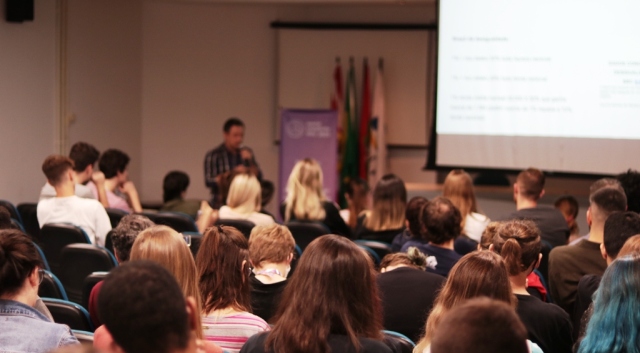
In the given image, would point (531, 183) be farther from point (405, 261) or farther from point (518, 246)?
point (518, 246)

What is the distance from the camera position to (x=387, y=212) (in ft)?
18.5

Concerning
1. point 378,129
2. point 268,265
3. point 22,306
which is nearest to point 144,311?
point 22,306

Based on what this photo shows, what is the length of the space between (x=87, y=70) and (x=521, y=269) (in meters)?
6.91

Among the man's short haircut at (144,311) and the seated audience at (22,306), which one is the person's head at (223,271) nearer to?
the seated audience at (22,306)

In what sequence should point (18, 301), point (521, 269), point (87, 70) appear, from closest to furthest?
point (18, 301)
point (521, 269)
point (87, 70)

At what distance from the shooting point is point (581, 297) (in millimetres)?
3570

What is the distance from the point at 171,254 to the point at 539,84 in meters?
5.27

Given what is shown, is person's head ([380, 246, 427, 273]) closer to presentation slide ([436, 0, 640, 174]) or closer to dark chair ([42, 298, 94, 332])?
dark chair ([42, 298, 94, 332])

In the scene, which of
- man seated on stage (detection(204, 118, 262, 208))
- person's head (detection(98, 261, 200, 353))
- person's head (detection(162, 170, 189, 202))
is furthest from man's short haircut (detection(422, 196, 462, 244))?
man seated on stage (detection(204, 118, 262, 208))

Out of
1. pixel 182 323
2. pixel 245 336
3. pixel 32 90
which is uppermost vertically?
pixel 32 90

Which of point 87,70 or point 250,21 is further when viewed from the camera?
point 250,21

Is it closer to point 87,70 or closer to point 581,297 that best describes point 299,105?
point 87,70

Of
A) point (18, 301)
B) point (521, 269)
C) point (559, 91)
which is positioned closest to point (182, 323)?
point (18, 301)

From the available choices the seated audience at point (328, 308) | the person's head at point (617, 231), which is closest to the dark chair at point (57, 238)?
the seated audience at point (328, 308)
